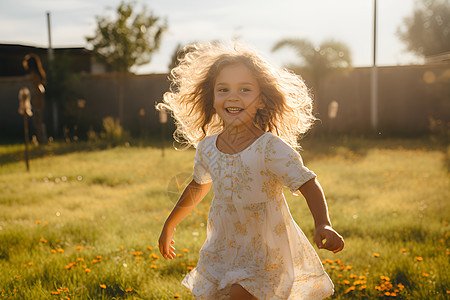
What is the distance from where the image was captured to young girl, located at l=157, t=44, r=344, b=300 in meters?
2.04

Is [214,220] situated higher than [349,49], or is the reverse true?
[349,49]

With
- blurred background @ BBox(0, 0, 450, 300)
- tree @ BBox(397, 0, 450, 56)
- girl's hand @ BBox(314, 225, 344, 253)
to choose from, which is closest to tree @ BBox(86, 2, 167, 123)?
blurred background @ BBox(0, 0, 450, 300)

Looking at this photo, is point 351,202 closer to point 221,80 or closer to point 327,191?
point 327,191

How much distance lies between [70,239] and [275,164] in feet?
10.4

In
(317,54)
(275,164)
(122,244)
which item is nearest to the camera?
(275,164)

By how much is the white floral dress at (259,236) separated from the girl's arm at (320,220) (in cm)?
8

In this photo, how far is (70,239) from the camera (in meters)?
4.56

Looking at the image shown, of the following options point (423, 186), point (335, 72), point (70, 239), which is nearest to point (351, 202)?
point (423, 186)

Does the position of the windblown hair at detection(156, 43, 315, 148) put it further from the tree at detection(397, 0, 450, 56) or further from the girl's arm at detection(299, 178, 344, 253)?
the tree at detection(397, 0, 450, 56)

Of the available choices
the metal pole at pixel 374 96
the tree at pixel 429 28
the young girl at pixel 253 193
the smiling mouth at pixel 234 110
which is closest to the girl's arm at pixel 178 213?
the young girl at pixel 253 193

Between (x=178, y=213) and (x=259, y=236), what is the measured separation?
51cm

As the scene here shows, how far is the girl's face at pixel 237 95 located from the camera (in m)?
2.23

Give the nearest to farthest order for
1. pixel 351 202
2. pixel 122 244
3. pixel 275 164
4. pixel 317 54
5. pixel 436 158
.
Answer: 1. pixel 275 164
2. pixel 122 244
3. pixel 351 202
4. pixel 436 158
5. pixel 317 54

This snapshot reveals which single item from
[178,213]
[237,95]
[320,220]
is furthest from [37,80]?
[320,220]
